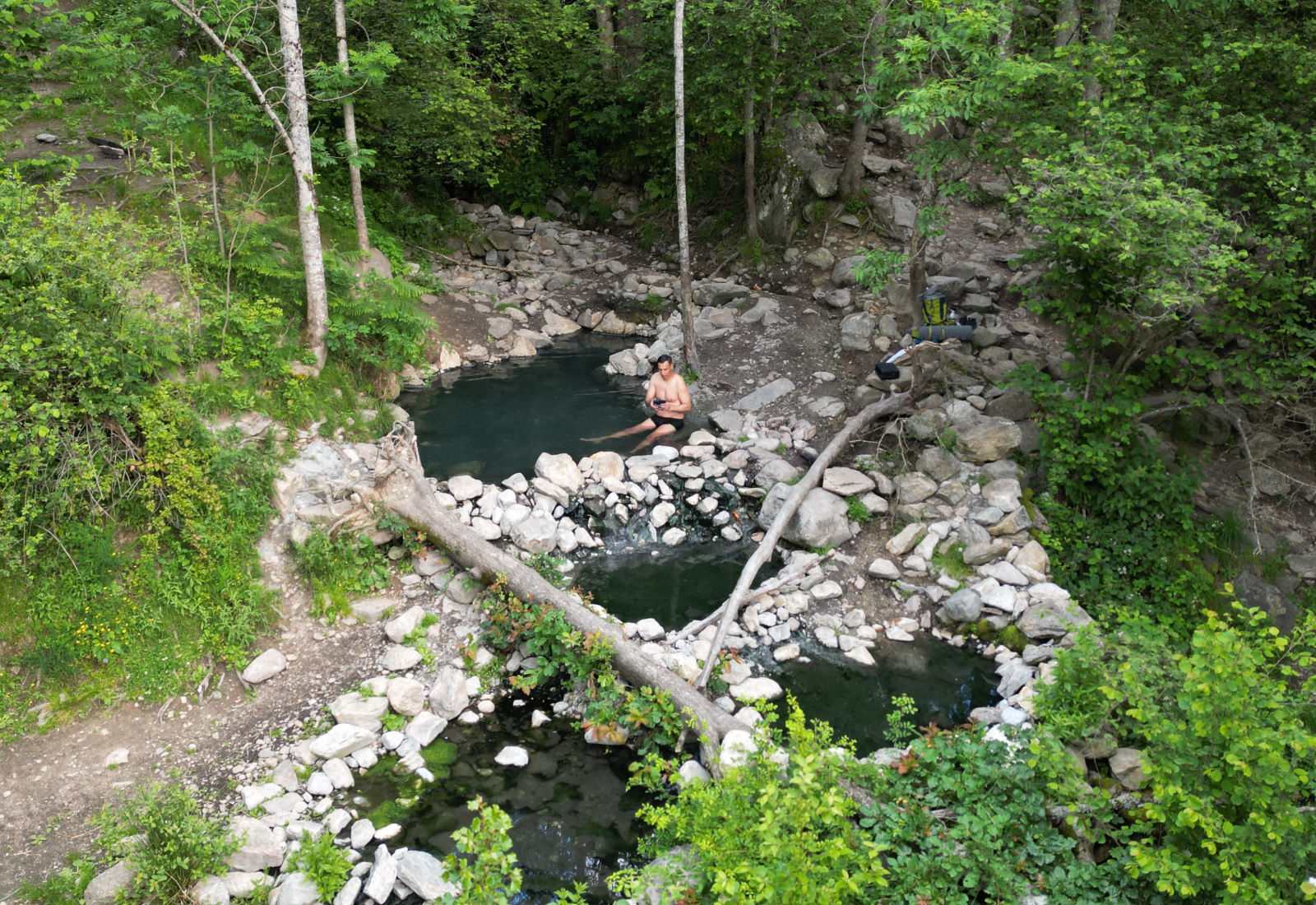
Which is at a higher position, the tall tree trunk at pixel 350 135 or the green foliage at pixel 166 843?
the tall tree trunk at pixel 350 135

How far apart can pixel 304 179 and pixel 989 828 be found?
1037cm

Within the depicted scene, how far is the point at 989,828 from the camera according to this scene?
17.1 feet

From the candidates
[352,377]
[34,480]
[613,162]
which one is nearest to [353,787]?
[34,480]

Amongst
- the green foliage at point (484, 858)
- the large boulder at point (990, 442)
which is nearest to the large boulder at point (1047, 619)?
the large boulder at point (990, 442)

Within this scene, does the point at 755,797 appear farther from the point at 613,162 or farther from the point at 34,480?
the point at 613,162

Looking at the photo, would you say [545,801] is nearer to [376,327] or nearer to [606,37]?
[376,327]

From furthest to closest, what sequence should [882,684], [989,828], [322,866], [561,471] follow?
[561,471] → [882,684] → [322,866] → [989,828]

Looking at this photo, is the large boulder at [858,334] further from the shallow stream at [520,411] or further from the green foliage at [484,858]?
the green foliage at [484,858]

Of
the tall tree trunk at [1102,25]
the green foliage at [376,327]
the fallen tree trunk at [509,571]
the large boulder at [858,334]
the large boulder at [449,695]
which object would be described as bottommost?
the large boulder at [449,695]

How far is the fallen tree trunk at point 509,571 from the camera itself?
6.90m

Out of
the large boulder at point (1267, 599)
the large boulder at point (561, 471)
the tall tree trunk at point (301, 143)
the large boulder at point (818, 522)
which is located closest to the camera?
the large boulder at point (1267, 599)

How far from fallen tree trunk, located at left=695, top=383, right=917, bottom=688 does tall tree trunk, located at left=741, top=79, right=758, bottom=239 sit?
22.6 feet

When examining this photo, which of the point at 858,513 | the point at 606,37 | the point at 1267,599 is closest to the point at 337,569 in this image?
the point at 858,513

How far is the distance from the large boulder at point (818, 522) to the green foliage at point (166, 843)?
678 cm
